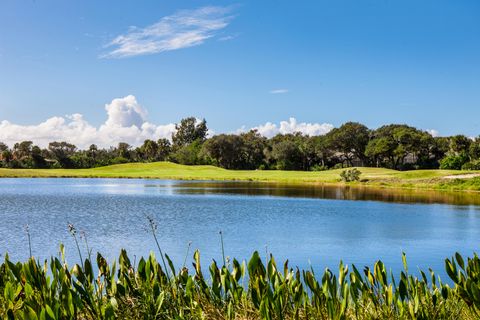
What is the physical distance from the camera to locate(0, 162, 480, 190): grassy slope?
67.7m

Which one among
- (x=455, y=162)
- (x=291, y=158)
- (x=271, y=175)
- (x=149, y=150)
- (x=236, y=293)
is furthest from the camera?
(x=149, y=150)

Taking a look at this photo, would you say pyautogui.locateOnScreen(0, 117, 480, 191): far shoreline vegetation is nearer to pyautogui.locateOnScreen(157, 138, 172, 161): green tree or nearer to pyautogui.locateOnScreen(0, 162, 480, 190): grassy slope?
→ pyautogui.locateOnScreen(0, 162, 480, 190): grassy slope

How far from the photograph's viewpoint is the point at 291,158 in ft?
391

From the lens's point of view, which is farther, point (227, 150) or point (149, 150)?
point (149, 150)

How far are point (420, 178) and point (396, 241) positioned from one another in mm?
54667

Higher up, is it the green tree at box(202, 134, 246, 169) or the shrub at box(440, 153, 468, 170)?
the green tree at box(202, 134, 246, 169)

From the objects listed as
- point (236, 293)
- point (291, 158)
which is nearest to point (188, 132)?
point (291, 158)

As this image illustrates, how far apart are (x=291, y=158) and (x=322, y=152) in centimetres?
767

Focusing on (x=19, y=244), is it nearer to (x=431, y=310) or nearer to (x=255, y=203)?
(x=431, y=310)

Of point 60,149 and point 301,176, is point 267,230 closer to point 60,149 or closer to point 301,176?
point 301,176

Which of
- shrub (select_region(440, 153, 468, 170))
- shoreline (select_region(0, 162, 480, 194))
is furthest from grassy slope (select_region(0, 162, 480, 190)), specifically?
shrub (select_region(440, 153, 468, 170))

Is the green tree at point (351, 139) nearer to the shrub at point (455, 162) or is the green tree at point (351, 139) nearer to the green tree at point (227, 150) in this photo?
the green tree at point (227, 150)

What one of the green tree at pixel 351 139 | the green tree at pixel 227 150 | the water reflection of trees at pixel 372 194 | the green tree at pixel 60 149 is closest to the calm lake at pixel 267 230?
the water reflection of trees at pixel 372 194

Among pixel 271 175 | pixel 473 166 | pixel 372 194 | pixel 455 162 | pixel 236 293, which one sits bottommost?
pixel 372 194
